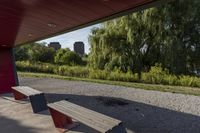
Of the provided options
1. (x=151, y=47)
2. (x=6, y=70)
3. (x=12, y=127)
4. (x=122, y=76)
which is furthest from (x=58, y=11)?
(x=151, y=47)

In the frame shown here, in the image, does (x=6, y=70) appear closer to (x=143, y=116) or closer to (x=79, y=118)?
(x=143, y=116)

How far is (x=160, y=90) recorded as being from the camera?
1239cm

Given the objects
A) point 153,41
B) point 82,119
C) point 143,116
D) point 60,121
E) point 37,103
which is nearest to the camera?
point 82,119

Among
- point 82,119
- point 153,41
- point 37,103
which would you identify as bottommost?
point 37,103

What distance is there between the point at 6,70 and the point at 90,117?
8.86 m

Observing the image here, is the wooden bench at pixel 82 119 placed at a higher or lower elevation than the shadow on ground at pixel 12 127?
A: higher

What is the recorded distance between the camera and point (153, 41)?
63.5ft

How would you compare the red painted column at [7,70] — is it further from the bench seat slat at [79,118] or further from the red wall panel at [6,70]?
the bench seat slat at [79,118]

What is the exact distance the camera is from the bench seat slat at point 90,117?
177 inches

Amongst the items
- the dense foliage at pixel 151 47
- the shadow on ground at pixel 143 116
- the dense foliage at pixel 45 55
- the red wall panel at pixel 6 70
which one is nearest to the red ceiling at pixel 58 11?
the shadow on ground at pixel 143 116

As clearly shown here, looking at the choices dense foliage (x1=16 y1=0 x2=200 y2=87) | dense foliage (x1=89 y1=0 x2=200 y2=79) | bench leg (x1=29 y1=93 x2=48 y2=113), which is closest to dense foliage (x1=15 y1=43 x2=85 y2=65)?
dense foliage (x1=16 y1=0 x2=200 y2=87)

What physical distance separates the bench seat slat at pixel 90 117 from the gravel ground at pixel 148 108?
1300 mm

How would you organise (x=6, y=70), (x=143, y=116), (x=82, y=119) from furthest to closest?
(x=6, y=70) < (x=143, y=116) < (x=82, y=119)

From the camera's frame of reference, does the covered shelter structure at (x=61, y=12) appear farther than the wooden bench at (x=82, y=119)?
Yes
